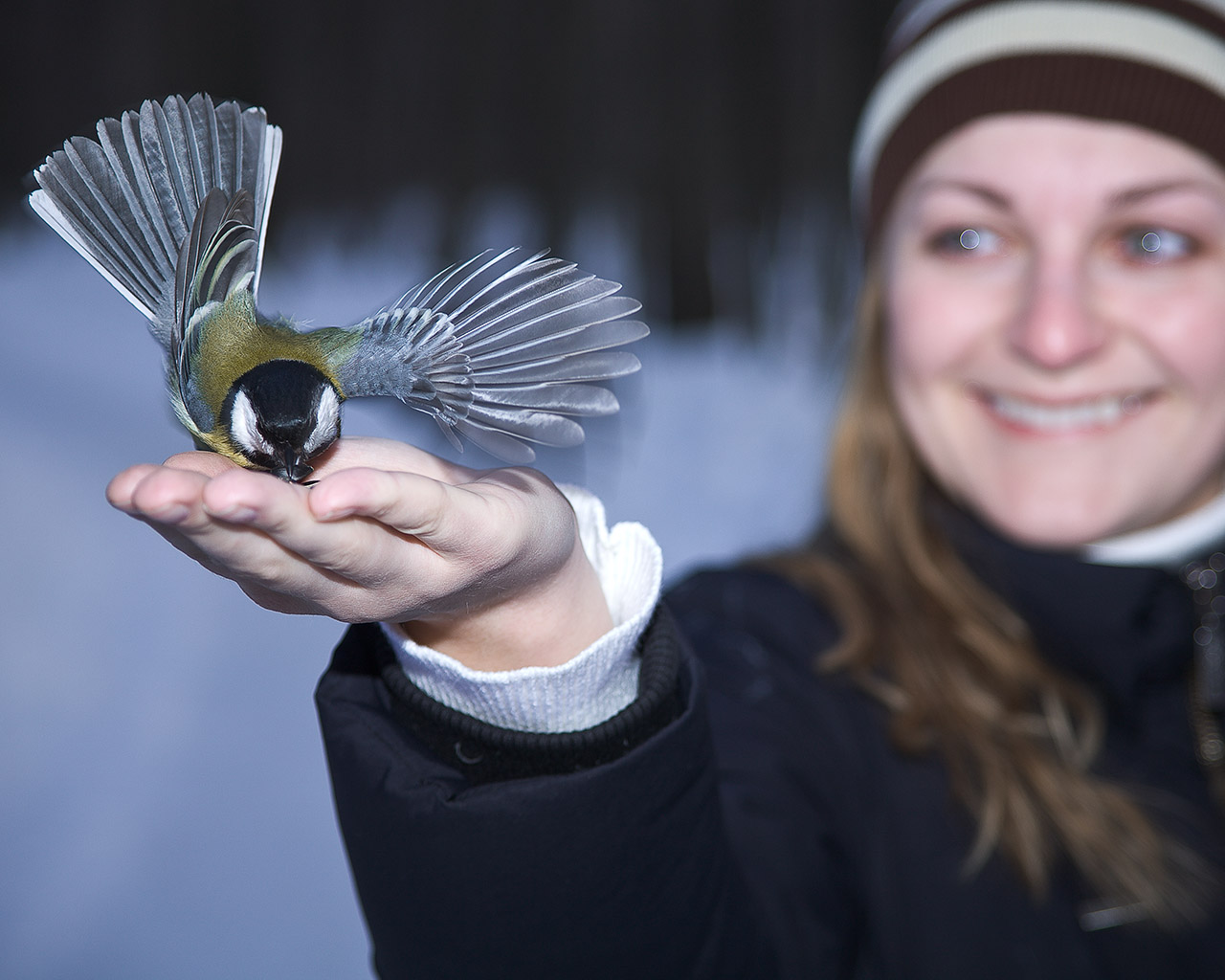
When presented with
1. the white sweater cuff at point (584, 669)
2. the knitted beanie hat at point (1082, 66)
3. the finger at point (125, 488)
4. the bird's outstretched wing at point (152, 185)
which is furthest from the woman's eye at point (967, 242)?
the finger at point (125, 488)

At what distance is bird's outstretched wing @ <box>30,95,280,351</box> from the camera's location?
1.50 ft

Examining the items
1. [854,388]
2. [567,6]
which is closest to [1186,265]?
[854,388]

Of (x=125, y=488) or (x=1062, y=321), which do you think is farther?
(x=1062, y=321)

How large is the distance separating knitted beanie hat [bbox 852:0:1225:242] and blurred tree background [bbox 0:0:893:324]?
73 centimetres

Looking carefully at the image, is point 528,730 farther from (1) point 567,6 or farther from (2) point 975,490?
(1) point 567,6

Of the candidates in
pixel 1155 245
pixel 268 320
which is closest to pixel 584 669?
pixel 268 320

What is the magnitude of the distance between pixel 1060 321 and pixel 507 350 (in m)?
0.71

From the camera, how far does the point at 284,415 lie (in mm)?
424

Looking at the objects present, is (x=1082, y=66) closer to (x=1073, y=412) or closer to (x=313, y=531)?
(x=1073, y=412)

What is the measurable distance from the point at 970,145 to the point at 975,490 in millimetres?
374

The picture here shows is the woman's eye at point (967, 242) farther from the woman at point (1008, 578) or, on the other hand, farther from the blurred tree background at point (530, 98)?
the blurred tree background at point (530, 98)

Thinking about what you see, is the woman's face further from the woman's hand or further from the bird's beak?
the bird's beak

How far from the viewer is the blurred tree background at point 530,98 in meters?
1.46

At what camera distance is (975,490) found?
1.06 meters
